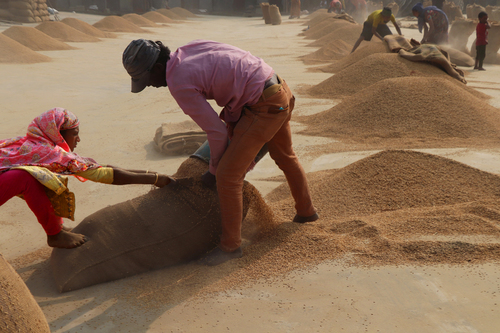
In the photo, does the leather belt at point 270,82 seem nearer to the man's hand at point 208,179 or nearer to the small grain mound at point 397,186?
the man's hand at point 208,179

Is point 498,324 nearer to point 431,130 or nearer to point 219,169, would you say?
point 219,169

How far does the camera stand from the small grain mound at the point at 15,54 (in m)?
11.4

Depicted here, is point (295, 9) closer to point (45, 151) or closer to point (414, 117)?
point (414, 117)

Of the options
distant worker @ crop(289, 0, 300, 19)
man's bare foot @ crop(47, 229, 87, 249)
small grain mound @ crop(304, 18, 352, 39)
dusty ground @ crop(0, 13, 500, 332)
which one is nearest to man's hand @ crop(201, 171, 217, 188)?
dusty ground @ crop(0, 13, 500, 332)

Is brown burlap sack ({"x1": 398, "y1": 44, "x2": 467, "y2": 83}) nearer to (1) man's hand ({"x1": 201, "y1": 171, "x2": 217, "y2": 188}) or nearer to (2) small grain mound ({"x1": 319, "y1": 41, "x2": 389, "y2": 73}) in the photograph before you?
(2) small grain mound ({"x1": 319, "y1": 41, "x2": 389, "y2": 73})

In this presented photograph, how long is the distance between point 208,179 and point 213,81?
0.73 meters

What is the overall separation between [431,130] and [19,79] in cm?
804

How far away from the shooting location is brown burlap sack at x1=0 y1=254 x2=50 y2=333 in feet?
Result: 5.91

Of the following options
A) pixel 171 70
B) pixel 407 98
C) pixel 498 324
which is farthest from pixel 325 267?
pixel 407 98

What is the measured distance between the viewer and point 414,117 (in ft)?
18.9

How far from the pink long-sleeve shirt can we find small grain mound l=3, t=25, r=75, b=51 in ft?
43.5

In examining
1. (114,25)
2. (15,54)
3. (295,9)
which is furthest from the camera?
(295,9)

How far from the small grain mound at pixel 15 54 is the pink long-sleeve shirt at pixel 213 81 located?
10.6 m

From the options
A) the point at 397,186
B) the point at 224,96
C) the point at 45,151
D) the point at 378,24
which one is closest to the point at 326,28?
the point at 378,24
